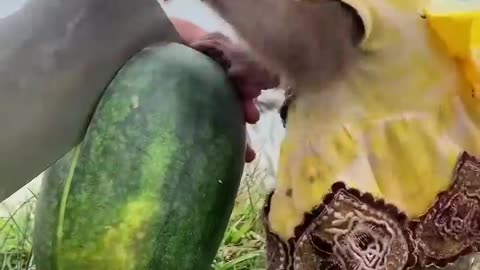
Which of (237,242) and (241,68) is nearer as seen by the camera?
(241,68)

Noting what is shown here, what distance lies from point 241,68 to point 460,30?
0.48 ft

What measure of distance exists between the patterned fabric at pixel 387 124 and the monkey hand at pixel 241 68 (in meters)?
0.03

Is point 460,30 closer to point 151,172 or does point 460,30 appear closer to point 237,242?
point 151,172

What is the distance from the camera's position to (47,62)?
544mm

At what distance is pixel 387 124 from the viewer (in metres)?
0.60

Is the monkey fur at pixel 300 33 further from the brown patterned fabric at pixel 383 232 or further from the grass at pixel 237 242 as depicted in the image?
the grass at pixel 237 242

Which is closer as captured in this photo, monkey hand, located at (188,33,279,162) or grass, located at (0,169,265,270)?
monkey hand, located at (188,33,279,162)

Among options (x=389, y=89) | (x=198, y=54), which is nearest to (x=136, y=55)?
(x=198, y=54)

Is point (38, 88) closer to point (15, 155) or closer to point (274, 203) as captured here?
point (15, 155)

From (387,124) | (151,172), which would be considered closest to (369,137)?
(387,124)

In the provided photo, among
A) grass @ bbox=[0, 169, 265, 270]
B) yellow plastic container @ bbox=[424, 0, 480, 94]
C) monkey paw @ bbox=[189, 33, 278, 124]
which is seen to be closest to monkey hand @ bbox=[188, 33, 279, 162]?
monkey paw @ bbox=[189, 33, 278, 124]

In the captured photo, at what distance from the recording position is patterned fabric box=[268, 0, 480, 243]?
0.60 metres

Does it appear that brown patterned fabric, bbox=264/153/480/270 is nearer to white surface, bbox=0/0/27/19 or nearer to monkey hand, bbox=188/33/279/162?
monkey hand, bbox=188/33/279/162

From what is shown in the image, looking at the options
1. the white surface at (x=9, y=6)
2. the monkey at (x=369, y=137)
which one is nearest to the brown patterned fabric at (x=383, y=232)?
the monkey at (x=369, y=137)
